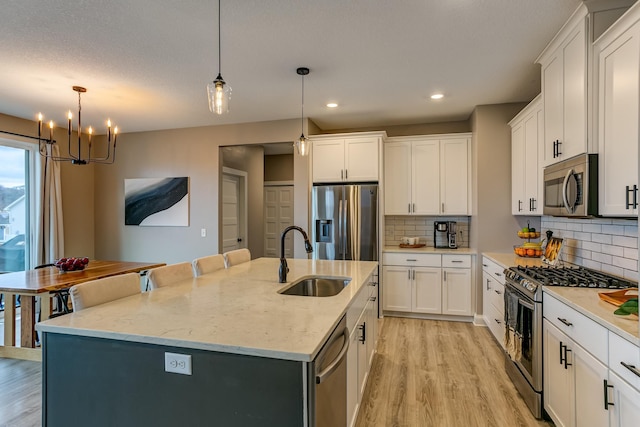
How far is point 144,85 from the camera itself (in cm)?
331

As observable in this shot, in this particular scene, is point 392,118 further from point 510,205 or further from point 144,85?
point 144,85

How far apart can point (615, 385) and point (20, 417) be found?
11.1 ft

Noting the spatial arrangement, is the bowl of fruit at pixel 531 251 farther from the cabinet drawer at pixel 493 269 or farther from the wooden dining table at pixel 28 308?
the wooden dining table at pixel 28 308

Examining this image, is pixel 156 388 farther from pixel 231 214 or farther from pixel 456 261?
pixel 231 214

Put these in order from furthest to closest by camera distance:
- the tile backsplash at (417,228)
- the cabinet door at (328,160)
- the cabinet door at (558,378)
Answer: the tile backsplash at (417,228), the cabinet door at (328,160), the cabinet door at (558,378)

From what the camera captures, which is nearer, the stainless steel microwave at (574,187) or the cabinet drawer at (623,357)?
the cabinet drawer at (623,357)

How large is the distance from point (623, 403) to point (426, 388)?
140cm

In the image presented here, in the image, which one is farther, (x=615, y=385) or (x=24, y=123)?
(x=24, y=123)

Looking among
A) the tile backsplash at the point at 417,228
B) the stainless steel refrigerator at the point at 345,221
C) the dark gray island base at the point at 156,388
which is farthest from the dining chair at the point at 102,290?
the tile backsplash at the point at 417,228

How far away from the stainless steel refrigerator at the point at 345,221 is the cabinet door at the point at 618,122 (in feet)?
8.20

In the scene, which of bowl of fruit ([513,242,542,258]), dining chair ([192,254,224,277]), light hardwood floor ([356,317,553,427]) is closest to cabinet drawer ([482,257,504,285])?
bowl of fruit ([513,242,542,258])

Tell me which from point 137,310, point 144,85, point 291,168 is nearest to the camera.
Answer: point 137,310

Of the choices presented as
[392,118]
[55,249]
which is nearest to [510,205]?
[392,118]

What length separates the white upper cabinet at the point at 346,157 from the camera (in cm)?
435
